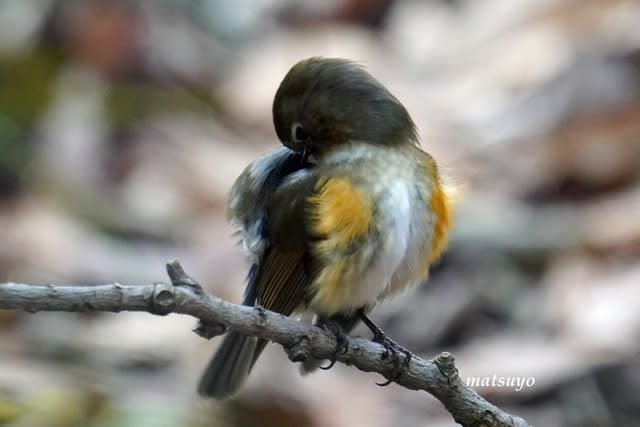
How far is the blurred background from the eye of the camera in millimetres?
3957

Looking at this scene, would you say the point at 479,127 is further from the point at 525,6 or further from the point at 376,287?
the point at 376,287

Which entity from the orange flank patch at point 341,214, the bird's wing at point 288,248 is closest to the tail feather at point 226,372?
the bird's wing at point 288,248

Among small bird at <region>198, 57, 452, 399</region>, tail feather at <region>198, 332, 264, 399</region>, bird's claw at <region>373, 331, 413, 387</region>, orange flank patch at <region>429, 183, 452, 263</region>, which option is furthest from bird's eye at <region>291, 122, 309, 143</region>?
bird's claw at <region>373, 331, 413, 387</region>

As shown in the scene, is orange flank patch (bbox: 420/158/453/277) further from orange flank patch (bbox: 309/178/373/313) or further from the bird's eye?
the bird's eye

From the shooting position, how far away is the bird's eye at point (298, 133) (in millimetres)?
3018

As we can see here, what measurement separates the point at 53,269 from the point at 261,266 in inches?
84.3

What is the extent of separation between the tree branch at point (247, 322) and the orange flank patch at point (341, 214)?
0.29 metres

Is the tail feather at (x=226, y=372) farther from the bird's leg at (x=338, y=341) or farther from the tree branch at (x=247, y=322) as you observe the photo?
the tree branch at (x=247, y=322)

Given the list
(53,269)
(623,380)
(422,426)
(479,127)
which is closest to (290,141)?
(422,426)

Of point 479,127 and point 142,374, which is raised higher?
point 479,127

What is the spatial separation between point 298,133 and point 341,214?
0.36m

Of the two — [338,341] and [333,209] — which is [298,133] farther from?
[338,341]

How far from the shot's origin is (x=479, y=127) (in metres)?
5.81

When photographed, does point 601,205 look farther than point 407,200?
Yes
